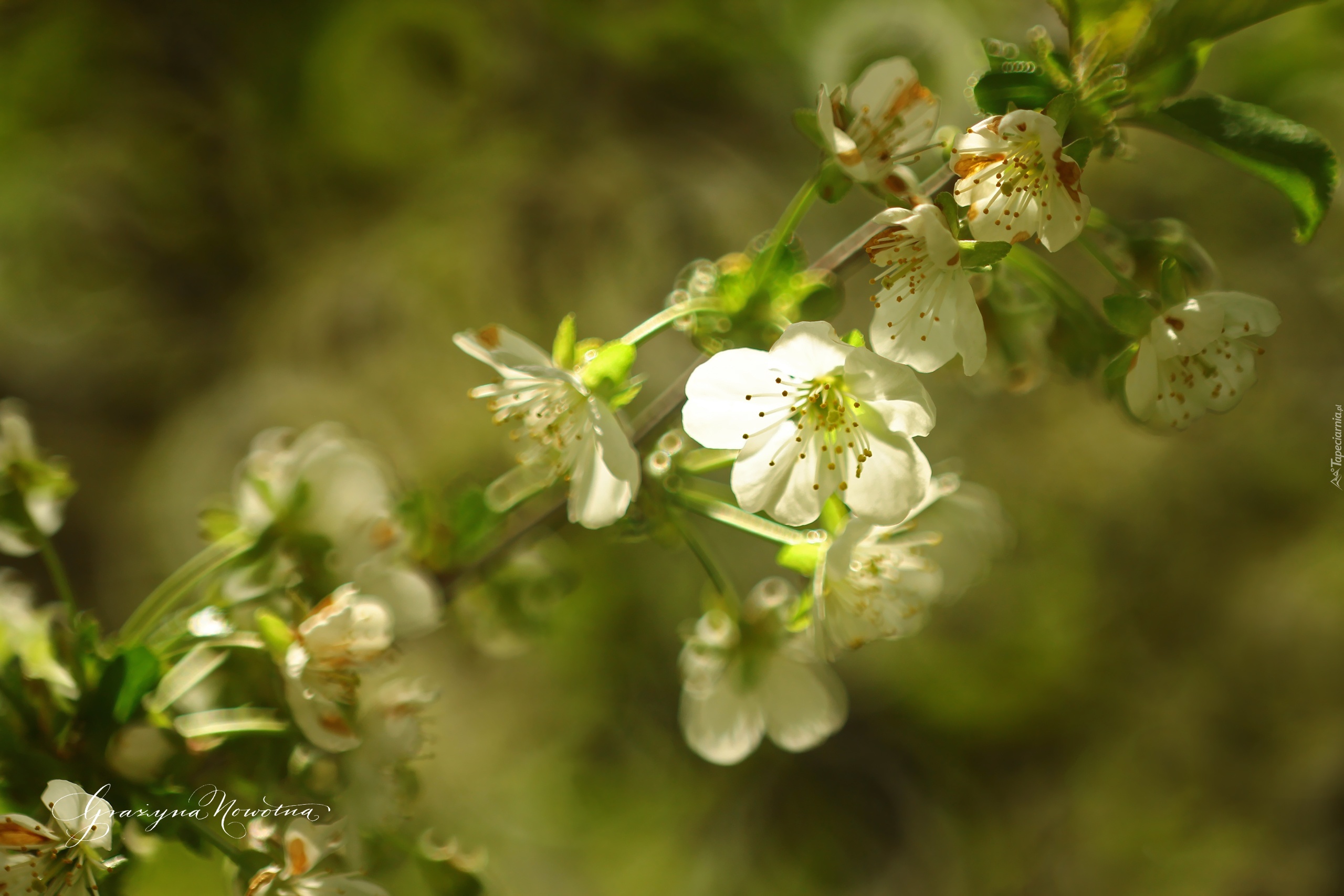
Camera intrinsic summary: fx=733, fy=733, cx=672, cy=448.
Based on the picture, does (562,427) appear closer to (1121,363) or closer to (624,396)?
(624,396)

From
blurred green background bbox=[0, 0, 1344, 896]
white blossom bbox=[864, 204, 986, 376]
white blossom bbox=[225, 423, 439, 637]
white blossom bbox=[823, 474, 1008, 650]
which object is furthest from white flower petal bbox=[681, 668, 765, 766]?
blurred green background bbox=[0, 0, 1344, 896]

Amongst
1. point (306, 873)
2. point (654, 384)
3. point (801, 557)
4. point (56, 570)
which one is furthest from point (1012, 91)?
point (654, 384)

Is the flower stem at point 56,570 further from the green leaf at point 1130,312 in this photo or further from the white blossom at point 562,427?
the green leaf at point 1130,312

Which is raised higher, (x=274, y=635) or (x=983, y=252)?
(x=983, y=252)

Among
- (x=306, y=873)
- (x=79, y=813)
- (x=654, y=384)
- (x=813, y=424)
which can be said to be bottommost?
(x=654, y=384)

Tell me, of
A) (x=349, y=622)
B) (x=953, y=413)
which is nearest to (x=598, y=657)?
(x=953, y=413)

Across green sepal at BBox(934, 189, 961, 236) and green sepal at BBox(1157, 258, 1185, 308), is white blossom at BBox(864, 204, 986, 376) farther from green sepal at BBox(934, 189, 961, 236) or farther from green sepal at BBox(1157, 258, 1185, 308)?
green sepal at BBox(1157, 258, 1185, 308)

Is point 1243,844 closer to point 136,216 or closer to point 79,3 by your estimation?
point 136,216
